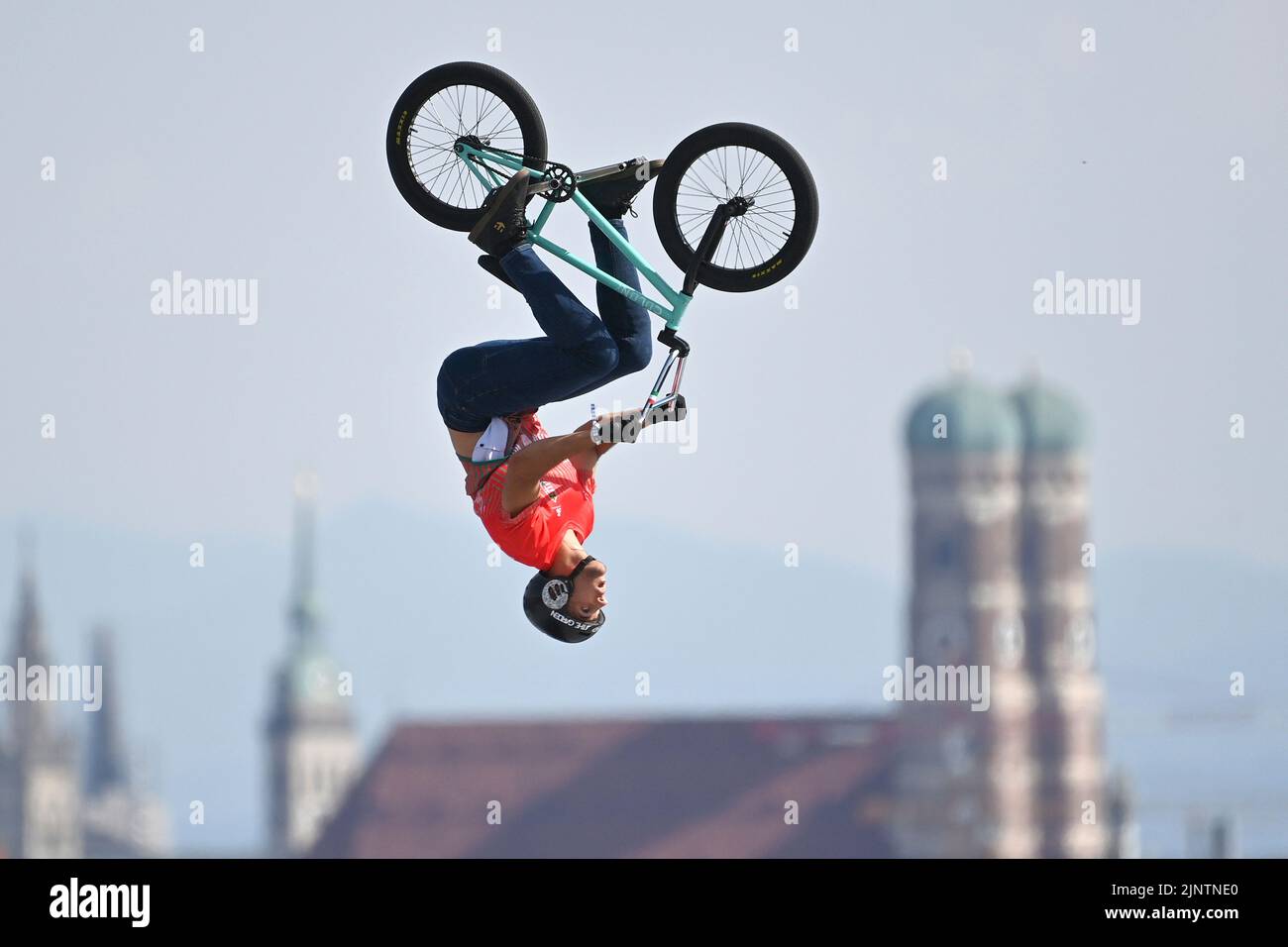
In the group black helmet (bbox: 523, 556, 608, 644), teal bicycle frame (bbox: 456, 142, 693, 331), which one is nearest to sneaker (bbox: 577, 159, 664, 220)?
teal bicycle frame (bbox: 456, 142, 693, 331)

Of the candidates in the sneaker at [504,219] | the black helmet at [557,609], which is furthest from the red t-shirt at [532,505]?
the sneaker at [504,219]

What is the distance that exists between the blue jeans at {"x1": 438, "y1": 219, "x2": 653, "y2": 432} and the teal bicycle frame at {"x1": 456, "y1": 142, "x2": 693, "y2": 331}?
0.14m

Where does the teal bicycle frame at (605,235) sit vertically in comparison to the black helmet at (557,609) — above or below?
above

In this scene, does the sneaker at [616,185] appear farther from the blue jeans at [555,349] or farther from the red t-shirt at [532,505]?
the red t-shirt at [532,505]

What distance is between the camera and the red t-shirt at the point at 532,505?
78.9ft

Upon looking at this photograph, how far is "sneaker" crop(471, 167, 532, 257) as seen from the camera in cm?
2292

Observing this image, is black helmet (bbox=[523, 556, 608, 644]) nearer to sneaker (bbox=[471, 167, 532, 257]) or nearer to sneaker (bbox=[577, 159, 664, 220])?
sneaker (bbox=[471, 167, 532, 257])

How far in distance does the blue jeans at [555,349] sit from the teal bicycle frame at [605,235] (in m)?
0.14

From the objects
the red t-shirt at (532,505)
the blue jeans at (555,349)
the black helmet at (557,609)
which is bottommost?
the black helmet at (557,609)
